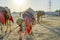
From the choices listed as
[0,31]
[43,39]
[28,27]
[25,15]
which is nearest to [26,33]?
[28,27]

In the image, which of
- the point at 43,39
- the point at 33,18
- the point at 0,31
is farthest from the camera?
the point at 0,31

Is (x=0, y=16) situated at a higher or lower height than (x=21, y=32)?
higher

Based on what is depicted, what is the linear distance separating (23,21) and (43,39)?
528 centimetres

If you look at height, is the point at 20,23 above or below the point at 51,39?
above

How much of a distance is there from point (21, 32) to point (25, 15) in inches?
25.0

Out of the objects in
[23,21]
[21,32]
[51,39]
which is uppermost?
[23,21]

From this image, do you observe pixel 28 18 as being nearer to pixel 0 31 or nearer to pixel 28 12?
pixel 28 12

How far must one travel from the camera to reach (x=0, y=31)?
11.6 metres

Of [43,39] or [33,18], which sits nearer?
[33,18]

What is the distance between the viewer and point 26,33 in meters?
5.49

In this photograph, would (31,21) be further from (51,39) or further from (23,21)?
(51,39)

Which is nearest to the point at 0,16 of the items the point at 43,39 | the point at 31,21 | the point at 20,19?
the point at 20,19

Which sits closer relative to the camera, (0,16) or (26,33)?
(0,16)

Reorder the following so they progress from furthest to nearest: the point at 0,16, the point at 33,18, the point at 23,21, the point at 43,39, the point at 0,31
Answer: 1. the point at 0,31
2. the point at 43,39
3. the point at 33,18
4. the point at 23,21
5. the point at 0,16
